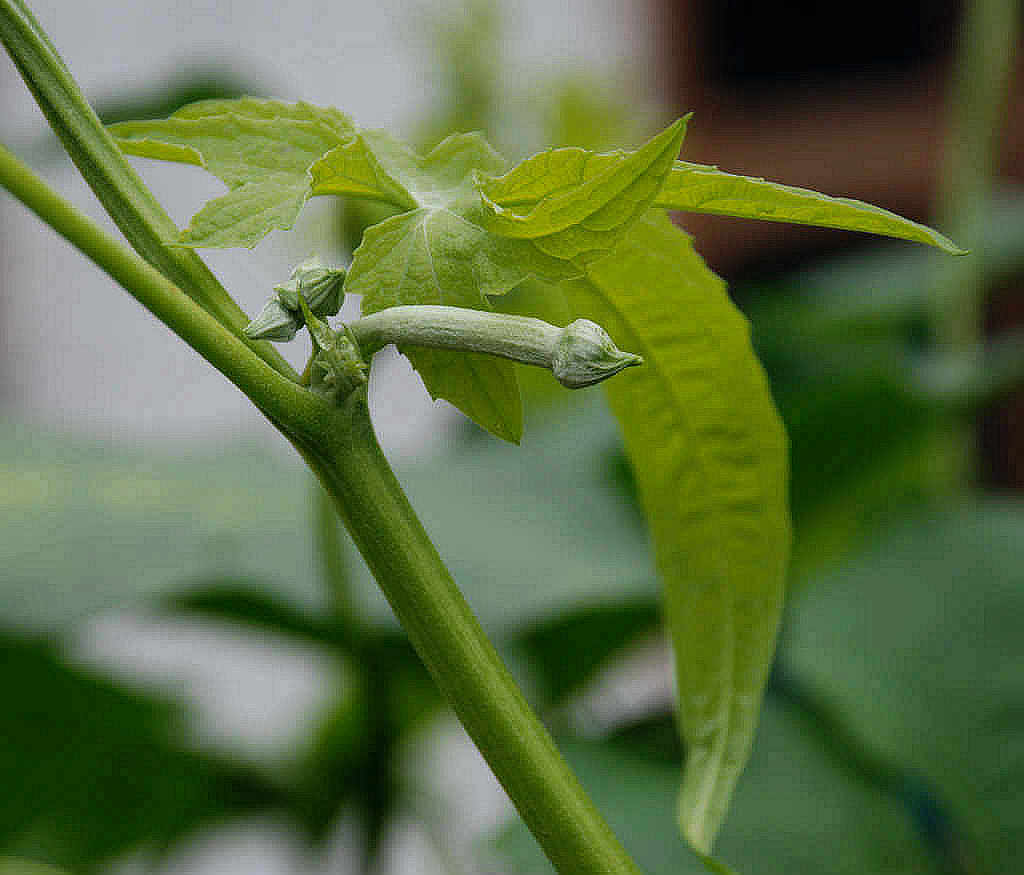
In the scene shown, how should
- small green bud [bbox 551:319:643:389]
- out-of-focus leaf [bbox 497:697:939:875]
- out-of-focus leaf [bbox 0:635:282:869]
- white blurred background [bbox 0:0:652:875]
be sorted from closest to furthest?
small green bud [bbox 551:319:643:389] → out-of-focus leaf [bbox 497:697:939:875] → out-of-focus leaf [bbox 0:635:282:869] → white blurred background [bbox 0:0:652:875]

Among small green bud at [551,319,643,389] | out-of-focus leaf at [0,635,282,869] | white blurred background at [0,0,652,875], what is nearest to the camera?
small green bud at [551,319,643,389]

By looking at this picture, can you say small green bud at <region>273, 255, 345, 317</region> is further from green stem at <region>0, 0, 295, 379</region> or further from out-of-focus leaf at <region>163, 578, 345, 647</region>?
out-of-focus leaf at <region>163, 578, 345, 647</region>

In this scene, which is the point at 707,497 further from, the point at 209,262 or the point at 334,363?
the point at 209,262

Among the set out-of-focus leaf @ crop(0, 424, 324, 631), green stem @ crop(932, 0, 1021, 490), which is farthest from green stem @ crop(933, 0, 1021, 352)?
out-of-focus leaf @ crop(0, 424, 324, 631)

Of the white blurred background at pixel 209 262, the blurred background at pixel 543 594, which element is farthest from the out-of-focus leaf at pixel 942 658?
the white blurred background at pixel 209 262

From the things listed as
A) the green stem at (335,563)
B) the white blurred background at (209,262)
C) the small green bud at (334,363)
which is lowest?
the white blurred background at (209,262)

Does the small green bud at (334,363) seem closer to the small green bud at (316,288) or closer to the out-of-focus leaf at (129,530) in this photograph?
the small green bud at (316,288)

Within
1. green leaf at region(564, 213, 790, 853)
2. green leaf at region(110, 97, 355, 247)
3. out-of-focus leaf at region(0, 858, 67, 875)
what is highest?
green leaf at region(110, 97, 355, 247)

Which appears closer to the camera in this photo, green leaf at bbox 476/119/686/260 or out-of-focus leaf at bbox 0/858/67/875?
green leaf at bbox 476/119/686/260
